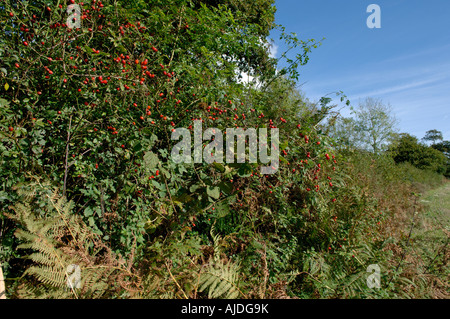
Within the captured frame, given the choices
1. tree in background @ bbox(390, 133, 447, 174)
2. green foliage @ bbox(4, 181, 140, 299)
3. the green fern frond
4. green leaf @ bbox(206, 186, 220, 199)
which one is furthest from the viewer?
tree in background @ bbox(390, 133, 447, 174)

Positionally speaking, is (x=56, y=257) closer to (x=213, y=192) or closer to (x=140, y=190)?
(x=140, y=190)

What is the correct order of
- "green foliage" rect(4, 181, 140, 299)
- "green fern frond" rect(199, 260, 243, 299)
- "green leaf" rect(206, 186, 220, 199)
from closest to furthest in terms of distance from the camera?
"green foliage" rect(4, 181, 140, 299) < "green fern frond" rect(199, 260, 243, 299) < "green leaf" rect(206, 186, 220, 199)

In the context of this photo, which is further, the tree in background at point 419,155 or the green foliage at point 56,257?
the tree in background at point 419,155

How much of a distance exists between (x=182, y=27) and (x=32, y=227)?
8.94ft

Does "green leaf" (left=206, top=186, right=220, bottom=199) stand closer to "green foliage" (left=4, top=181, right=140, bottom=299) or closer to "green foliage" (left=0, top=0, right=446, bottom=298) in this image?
"green foliage" (left=0, top=0, right=446, bottom=298)

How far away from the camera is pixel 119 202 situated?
2.14m

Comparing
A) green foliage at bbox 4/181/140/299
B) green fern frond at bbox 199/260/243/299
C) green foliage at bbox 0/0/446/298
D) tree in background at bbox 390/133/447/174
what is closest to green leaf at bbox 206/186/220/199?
green foliage at bbox 0/0/446/298

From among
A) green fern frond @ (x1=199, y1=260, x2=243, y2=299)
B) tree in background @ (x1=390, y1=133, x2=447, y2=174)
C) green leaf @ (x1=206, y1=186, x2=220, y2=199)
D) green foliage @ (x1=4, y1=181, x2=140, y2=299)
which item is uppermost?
tree in background @ (x1=390, y1=133, x2=447, y2=174)

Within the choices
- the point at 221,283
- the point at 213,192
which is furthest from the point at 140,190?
the point at 221,283

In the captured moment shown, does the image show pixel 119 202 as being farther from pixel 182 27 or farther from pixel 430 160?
pixel 430 160

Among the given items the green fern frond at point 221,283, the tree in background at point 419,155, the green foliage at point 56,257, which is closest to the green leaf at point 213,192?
the green fern frond at point 221,283

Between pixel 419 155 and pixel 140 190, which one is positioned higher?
pixel 419 155

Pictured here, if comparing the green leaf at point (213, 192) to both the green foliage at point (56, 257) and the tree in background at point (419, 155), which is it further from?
the tree in background at point (419, 155)

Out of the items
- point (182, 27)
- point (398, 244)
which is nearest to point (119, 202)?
point (182, 27)
